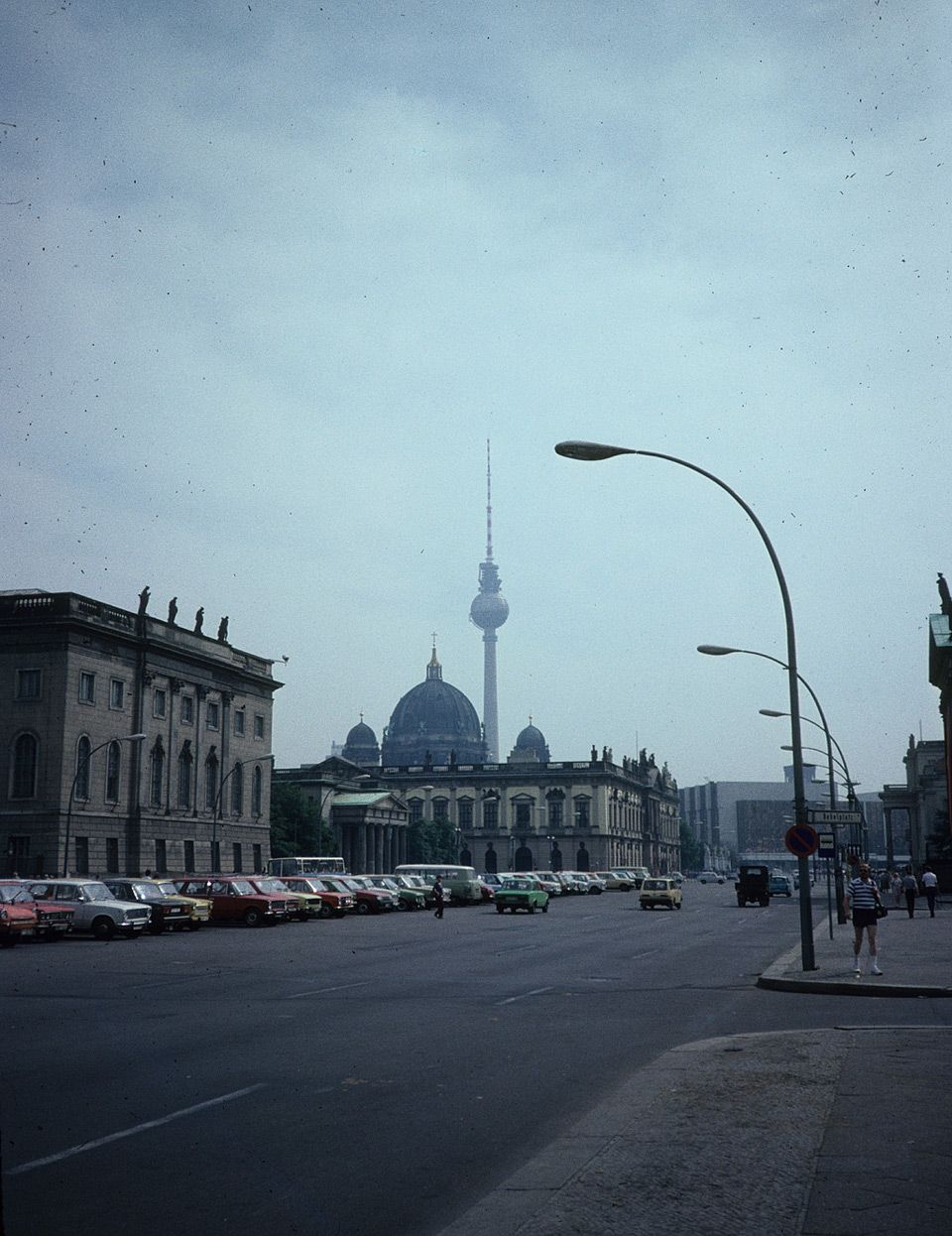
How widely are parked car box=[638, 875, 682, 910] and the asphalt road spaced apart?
103 ft

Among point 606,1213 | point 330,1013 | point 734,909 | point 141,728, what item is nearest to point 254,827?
point 141,728

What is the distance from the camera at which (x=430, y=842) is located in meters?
155

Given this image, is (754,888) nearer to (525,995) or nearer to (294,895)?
(294,895)

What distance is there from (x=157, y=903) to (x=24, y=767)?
92.5 feet

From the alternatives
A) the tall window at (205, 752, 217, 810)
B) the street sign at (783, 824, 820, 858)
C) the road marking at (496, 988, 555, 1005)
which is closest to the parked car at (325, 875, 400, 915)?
the tall window at (205, 752, 217, 810)

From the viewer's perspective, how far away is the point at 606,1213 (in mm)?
6977

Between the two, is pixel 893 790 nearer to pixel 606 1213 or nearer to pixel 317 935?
pixel 317 935

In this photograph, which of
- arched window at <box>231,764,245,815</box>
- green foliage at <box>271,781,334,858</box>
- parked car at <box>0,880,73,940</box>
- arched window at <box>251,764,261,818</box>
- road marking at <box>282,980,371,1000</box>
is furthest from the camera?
green foliage at <box>271,781,334,858</box>

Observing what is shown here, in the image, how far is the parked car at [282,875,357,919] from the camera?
48.5 metres

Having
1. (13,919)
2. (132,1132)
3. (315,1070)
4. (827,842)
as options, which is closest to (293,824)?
(13,919)

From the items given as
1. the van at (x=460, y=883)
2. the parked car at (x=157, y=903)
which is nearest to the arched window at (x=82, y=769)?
the van at (x=460, y=883)

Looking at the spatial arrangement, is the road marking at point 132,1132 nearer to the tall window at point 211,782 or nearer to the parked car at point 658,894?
the parked car at point 658,894

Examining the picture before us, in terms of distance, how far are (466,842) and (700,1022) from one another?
6352 inches

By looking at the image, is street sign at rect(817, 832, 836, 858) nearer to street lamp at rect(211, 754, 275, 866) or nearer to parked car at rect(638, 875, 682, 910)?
parked car at rect(638, 875, 682, 910)
